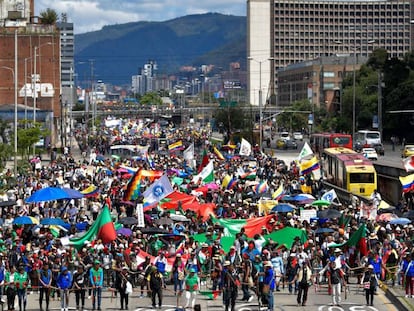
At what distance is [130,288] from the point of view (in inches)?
957

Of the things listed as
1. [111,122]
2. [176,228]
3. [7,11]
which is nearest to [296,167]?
[176,228]

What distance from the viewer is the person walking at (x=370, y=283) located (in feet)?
80.3

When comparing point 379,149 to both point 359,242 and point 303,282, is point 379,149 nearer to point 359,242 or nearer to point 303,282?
point 359,242

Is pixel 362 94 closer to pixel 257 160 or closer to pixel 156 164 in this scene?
pixel 257 160

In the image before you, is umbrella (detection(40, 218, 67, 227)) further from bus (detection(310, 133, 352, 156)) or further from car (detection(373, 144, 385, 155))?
car (detection(373, 144, 385, 155))

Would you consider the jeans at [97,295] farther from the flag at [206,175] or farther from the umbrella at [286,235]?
the flag at [206,175]

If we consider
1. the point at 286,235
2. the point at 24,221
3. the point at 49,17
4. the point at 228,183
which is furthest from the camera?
the point at 49,17

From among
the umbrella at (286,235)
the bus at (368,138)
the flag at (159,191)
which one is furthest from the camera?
the bus at (368,138)

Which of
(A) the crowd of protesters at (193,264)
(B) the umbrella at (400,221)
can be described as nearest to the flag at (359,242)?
(A) the crowd of protesters at (193,264)

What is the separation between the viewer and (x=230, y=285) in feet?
77.2

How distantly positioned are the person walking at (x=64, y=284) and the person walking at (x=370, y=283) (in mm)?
6020

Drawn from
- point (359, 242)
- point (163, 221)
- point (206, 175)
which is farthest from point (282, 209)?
point (206, 175)

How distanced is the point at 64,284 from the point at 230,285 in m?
3.25

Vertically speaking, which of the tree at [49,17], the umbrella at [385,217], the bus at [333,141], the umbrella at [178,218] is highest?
the tree at [49,17]
